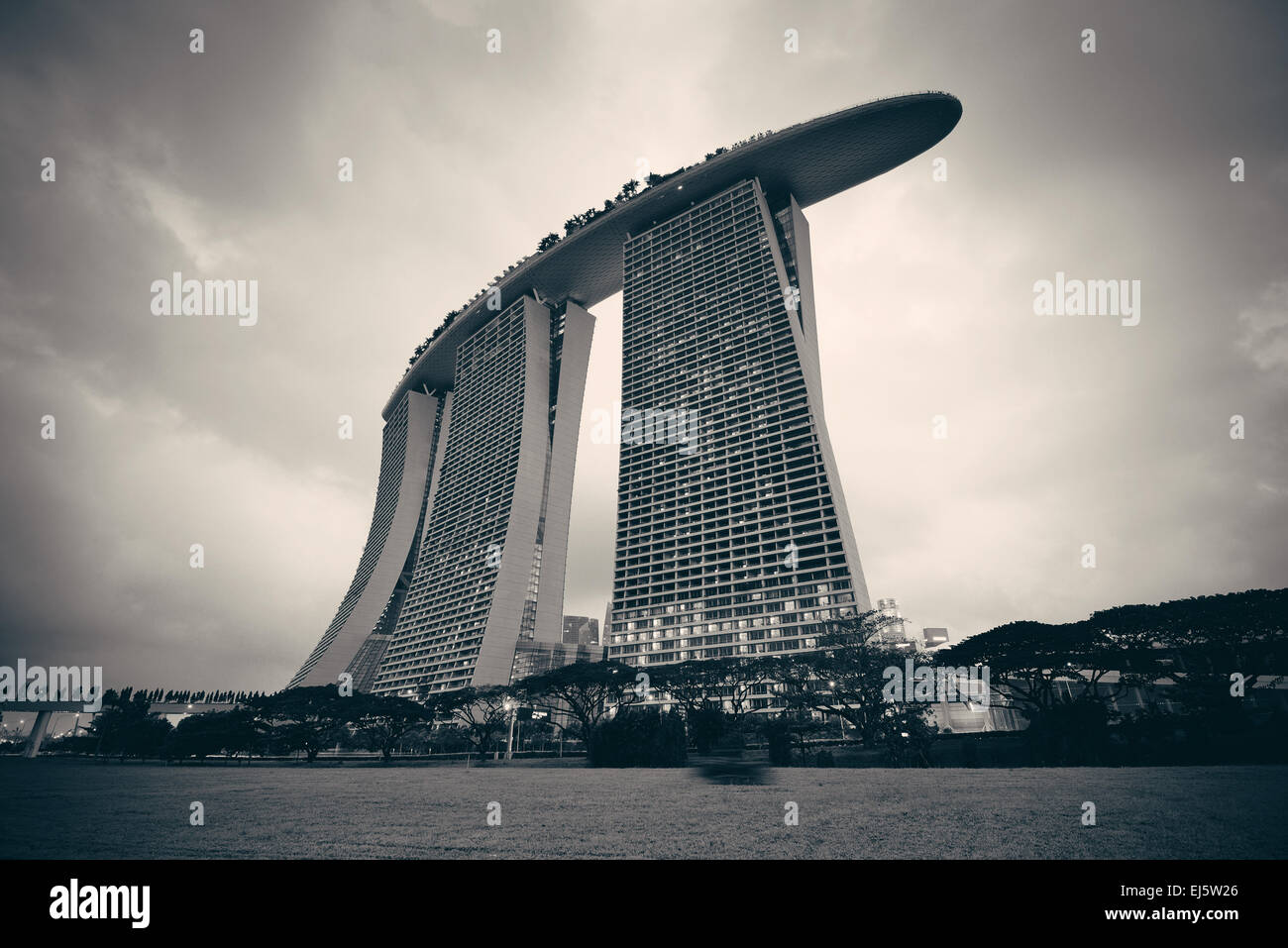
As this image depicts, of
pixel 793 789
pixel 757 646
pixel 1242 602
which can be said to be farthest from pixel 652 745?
A: pixel 757 646

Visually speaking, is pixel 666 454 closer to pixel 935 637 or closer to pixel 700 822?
pixel 700 822

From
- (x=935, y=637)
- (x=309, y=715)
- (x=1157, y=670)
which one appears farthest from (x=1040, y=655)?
(x=935, y=637)

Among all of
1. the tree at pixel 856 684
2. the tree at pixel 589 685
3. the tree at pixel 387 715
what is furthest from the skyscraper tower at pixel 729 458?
→ the tree at pixel 387 715

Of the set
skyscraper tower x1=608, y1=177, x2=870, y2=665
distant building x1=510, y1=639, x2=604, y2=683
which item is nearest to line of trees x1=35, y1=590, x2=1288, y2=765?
skyscraper tower x1=608, y1=177, x2=870, y2=665

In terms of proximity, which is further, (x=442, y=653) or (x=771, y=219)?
(x=771, y=219)

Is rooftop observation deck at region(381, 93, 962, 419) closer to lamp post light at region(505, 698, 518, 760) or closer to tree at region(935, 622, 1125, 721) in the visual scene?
tree at region(935, 622, 1125, 721)

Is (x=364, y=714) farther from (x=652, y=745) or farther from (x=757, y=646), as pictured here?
(x=757, y=646)
